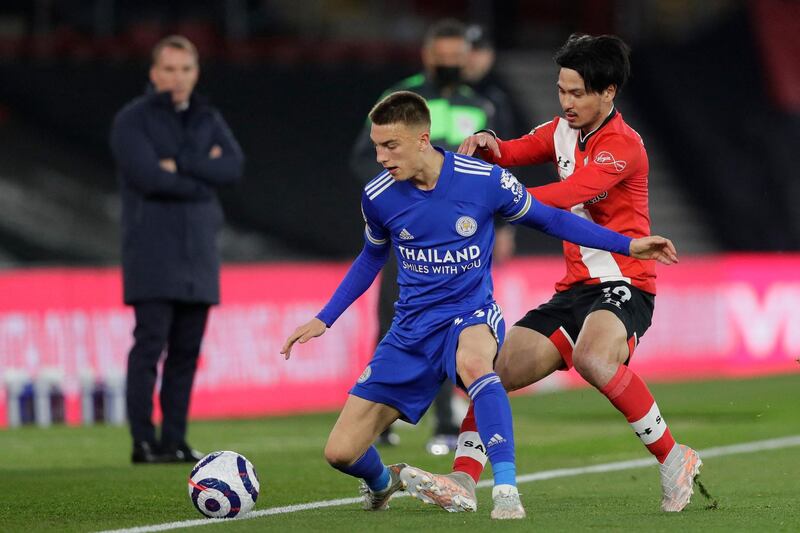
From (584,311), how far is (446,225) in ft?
2.60

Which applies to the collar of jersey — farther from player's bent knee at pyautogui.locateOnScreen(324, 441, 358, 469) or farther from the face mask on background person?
the face mask on background person

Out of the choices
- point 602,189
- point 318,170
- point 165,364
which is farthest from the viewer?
point 318,170

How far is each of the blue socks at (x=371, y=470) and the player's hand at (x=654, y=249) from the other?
4.19ft

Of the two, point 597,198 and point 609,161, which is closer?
point 609,161

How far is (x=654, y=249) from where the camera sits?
20.6ft

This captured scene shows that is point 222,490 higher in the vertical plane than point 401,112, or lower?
lower

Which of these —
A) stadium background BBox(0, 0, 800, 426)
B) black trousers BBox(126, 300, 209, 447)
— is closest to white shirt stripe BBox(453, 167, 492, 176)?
black trousers BBox(126, 300, 209, 447)

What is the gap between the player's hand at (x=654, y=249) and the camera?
6.25 metres

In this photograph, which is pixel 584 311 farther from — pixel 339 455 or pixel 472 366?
pixel 339 455

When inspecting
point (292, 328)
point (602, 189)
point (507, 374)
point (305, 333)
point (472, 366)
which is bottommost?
point (292, 328)

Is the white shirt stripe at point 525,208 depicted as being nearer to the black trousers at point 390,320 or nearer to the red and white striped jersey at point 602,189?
the red and white striped jersey at point 602,189

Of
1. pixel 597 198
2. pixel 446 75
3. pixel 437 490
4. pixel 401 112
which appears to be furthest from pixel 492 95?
pixel 437 490

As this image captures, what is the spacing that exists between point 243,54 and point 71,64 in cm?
206

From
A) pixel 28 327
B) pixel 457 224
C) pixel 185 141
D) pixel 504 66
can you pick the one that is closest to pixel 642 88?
pixel 504 66
